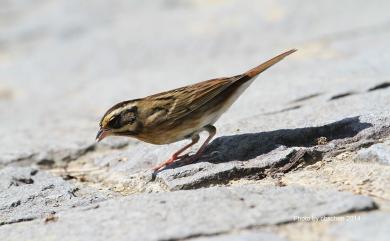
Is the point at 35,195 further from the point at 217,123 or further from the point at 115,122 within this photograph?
the point at 217,123

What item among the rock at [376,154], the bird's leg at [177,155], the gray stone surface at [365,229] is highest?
the bird's leg at [177,155]

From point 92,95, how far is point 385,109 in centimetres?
486

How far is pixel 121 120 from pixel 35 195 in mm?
1080

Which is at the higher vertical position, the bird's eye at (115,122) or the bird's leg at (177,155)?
the bird's eye at (115,122)

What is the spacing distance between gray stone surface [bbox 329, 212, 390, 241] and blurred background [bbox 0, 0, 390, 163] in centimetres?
318

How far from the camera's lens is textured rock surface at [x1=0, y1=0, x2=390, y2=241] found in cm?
423

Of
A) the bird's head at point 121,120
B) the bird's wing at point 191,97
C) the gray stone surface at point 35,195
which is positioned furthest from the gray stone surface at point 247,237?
the bird's head at point 121,120

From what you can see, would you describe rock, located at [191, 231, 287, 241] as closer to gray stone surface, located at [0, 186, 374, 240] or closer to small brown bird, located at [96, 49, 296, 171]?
gray stone surface, located at [0, 186, 374, 240]

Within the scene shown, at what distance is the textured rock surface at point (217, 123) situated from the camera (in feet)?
13.9

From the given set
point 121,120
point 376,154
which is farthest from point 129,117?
point 376,154

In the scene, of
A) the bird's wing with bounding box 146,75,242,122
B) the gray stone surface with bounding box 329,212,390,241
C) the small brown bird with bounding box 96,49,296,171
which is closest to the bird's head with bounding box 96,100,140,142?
the small brown bird with bounding box 96,49,296,171

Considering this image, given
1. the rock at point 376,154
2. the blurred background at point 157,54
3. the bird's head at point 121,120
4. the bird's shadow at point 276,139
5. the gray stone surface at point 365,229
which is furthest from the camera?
the blurred background at point 157,54

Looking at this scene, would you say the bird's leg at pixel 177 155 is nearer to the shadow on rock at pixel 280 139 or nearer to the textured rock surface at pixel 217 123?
the textured rock surface at pixel 217 123

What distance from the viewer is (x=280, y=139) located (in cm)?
579
